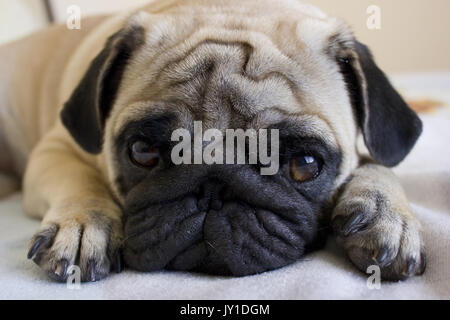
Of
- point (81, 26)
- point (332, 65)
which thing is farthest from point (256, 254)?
point (81, 26)

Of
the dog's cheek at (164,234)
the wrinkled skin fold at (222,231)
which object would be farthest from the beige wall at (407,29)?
the dog's cheek at (164,234)

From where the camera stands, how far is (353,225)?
1802mm

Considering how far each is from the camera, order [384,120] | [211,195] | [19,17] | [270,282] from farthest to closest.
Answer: [19,17], [384,120], [211,195], [270,282]

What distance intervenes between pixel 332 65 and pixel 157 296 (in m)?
1.16

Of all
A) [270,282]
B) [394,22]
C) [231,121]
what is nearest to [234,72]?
[231,121]

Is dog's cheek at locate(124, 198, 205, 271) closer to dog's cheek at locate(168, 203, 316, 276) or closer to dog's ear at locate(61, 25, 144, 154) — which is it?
dog's cheek at locate(168, 203, 316, 276)

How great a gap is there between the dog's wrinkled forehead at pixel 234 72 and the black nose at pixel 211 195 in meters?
0.21

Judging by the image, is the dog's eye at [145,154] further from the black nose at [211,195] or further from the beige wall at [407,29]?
→ the beige wall at [407,29]

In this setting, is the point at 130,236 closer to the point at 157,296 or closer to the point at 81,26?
the point at 157,296

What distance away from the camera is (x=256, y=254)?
1.70 m

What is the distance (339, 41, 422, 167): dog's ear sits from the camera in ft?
6.78

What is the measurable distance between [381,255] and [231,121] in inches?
26.4

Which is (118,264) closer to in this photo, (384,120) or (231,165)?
(231,165)

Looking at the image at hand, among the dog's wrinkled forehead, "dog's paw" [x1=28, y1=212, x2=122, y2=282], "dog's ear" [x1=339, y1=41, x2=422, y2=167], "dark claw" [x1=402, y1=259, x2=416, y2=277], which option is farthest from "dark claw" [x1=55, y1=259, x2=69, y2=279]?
"dog's ear" [x1=339, y1=41, x2=422, y2=167]
